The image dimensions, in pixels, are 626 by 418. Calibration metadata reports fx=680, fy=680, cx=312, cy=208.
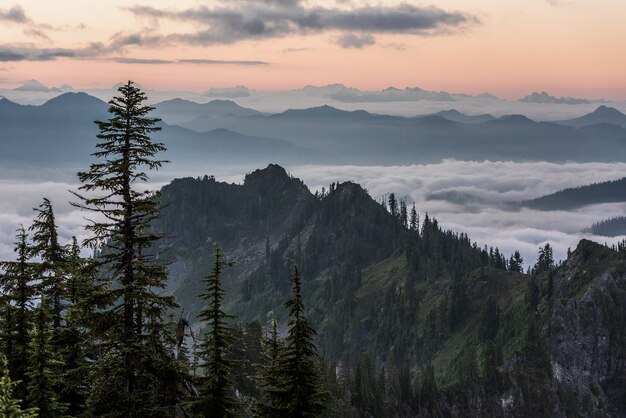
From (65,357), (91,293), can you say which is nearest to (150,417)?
(91,293)

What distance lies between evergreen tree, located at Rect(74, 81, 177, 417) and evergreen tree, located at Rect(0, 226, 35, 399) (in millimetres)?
12846

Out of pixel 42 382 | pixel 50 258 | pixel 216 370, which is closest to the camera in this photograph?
pixel 216 370

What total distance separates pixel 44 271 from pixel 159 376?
59.9 feet

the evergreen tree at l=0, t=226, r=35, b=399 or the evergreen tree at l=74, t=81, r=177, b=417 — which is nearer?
the evergreen tree at l=74, t=81, r=177, b=417

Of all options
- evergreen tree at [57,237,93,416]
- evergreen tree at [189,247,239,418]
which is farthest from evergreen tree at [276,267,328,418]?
evergreen tree at [57,237,93,416]

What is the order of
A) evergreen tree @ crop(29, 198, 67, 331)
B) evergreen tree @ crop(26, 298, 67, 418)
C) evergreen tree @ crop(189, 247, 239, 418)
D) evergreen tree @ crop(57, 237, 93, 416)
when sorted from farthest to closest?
evergreen tree @ crop(29, 198, 67, 331) → evergreen tree @ crop(57, 237, 93, 416) → evergreen tree @ crop(26, 298, 67, 418) → evergreen tree @ crop(189, 247, 239, 418)

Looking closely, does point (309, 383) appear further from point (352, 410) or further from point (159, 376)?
point (352, 410)

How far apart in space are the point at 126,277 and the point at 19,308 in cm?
1641

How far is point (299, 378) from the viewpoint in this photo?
1515 inches

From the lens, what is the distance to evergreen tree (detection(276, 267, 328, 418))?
38.2 m

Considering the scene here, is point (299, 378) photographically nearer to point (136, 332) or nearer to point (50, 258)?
point (136, 332)

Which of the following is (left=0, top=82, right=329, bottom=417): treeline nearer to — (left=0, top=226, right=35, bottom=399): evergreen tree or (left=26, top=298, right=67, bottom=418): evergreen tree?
(left=26, top=298, right=67, bottom=418): evergreen tree

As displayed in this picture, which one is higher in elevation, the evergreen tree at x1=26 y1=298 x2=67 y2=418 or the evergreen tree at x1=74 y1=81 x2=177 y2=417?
the evergreen tree at x1=74 y1=81 x2=177 y2=417

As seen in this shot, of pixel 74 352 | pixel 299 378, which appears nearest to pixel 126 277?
pixel 299 378
